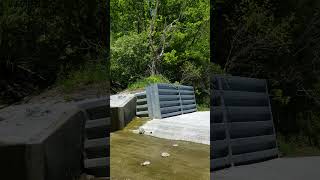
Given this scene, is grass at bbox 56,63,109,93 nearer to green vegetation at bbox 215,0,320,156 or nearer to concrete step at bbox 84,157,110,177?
concrete step at bbox 84,157,110,177

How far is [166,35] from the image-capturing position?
5520 millimetres

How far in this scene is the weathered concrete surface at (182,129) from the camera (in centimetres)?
462

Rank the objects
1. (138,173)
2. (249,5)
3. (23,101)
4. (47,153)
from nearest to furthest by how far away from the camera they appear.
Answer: (47,153) < (23,101) < (138,173) < (249,5)

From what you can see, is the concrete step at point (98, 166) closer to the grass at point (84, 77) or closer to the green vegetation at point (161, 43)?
the grass at point (84, 77)

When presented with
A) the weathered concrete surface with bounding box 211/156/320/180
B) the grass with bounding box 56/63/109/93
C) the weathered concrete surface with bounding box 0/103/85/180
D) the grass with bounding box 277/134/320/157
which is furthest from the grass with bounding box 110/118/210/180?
the grass with bounding box 277/134/320/157

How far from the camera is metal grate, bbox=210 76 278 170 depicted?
12.1 feet

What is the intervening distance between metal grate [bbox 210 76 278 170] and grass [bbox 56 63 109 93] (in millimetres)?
1269

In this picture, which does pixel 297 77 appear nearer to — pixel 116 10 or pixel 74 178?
pixel 116 10

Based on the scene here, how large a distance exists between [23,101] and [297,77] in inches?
170

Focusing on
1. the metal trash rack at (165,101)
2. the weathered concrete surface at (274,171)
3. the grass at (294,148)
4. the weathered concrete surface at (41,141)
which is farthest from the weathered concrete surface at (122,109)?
the grass at (294,148)

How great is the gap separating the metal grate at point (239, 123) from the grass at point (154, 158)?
10.5 inches

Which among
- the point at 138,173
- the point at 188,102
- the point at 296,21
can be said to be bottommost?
the point at 138,173

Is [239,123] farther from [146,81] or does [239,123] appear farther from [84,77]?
[84,77]

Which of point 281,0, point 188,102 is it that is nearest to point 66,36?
point 188,102
